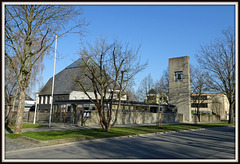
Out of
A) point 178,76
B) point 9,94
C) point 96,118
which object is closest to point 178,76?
point 178,76

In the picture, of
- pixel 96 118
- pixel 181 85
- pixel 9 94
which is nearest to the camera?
pixel 9 94

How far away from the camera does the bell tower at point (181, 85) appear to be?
138 ft

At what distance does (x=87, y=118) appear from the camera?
2417 cm

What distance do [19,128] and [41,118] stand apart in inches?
695

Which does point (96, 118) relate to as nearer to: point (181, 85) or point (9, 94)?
point (9, 94)

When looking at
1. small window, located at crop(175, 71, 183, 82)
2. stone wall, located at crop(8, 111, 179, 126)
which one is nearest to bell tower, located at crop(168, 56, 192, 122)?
small window, located at crop(175, 71, 183, 82)

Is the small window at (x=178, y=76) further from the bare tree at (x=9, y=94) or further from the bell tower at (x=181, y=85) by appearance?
the bare tree at (x=9, y=94)

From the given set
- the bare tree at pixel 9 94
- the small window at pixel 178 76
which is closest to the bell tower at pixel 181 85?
the small window at pixel 178 76

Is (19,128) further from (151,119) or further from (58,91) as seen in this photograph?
(58,91)

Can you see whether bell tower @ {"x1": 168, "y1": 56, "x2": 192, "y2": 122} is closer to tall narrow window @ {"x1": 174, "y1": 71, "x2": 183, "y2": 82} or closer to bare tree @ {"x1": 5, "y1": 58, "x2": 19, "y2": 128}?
tall narrow window @ {"x1": 174, "y1": 71, "x2": 183, "y2": 82}

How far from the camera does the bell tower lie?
4219 centimetres

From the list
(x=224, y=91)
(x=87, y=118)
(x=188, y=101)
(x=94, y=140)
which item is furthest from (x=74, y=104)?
(x=224, y=91)

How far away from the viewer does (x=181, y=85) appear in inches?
1695

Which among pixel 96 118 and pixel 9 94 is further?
pixel 96 118
